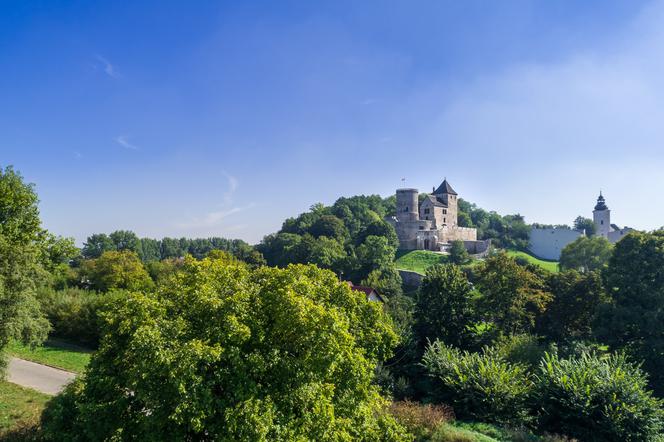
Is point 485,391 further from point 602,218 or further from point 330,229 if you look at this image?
point 602,218

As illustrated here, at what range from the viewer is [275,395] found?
7922 mm

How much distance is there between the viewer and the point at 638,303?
2266cm

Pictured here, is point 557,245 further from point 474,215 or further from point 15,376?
point 15,376

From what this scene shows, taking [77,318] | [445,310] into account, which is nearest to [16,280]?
[77,318]

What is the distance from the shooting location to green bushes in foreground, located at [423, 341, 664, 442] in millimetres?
14117

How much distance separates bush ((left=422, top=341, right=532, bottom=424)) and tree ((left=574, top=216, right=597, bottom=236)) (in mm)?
78866

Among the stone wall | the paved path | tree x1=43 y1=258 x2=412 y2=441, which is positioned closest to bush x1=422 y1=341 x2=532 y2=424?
tree x1=43 y1=258 x2=412 y2=441

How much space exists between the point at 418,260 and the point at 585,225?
55.7 m

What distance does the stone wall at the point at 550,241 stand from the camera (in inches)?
2970

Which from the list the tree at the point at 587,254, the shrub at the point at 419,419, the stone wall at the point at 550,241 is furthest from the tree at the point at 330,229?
the shrub at the point at 419,419

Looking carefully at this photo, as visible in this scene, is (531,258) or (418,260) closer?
(418,260)

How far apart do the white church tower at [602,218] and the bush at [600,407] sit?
243 feet

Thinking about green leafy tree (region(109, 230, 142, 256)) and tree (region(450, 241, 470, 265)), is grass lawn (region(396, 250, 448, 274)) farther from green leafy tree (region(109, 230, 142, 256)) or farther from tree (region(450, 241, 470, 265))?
green leafy tree (region(109, 230, 142, 256))

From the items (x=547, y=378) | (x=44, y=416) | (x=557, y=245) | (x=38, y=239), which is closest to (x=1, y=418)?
(x=44, y=416)
